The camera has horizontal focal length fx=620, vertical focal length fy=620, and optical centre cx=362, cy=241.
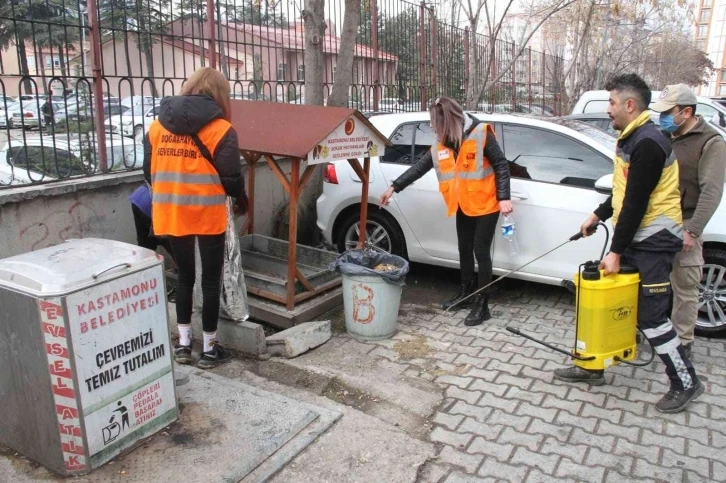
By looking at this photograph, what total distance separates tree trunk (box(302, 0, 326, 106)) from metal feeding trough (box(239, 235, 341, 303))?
5.71 feet

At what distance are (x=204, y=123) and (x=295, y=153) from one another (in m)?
0.81

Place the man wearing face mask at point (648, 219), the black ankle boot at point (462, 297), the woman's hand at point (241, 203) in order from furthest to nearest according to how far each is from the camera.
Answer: the black ankle boot at point (462, 297)
the woman's hand at point (241, 203)
the man wearing face mask at point (648, 219)

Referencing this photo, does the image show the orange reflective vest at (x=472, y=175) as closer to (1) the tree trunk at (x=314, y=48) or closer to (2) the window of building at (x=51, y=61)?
(1) the tree trunk at (x=314, y=48)

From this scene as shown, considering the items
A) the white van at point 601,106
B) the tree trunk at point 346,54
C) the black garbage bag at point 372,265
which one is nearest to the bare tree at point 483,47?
the white van at point 601,106

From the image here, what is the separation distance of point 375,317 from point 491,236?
1.20 meters

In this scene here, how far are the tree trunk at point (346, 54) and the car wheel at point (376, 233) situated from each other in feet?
4.63

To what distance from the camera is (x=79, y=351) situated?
108 inches

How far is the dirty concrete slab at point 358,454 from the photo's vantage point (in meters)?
3.06

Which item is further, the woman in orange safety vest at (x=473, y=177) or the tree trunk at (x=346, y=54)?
the tree trunk at (x=346, y=54)

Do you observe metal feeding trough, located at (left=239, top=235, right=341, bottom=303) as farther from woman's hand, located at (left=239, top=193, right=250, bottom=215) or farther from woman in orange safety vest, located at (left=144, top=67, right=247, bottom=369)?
woman in orange safety vest, located at (left=144, top=67, right=247, bottom=369)

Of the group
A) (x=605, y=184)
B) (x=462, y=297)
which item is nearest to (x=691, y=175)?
(x=605, y=184)

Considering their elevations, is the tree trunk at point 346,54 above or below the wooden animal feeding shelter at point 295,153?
above

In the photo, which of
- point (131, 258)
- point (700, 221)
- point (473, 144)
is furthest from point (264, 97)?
point (700, 221)

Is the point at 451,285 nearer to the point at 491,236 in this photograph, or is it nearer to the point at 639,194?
the point at 491,236
